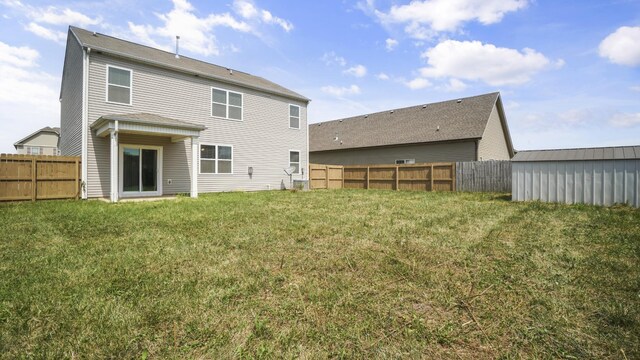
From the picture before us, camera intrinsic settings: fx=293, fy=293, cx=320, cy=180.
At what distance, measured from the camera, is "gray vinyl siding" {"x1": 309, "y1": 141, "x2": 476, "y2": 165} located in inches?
725

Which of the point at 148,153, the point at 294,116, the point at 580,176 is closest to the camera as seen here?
the point at 580,176

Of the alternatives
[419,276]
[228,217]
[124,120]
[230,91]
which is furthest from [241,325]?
[230,91]

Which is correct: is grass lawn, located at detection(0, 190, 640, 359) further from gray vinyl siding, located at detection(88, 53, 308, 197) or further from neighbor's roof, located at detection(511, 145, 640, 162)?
gray vinyl siding, located at detection(88, 53, 308, 197)

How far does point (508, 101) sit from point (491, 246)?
20.0 m

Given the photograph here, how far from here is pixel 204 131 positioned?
564 inches

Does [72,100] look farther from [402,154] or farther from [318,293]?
[402,154]

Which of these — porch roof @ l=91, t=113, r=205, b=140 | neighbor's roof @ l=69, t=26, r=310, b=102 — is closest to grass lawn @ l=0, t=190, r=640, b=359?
porch roof @ l=91, t=113, r=205, b=140

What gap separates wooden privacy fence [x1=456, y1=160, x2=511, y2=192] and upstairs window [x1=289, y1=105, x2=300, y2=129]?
958cm

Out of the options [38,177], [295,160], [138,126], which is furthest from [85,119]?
[295,160]

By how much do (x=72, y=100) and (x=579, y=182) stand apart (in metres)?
20.2

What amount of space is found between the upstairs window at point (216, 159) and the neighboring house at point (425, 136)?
1095 cm

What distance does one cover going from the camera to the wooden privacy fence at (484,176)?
A: 14234mm

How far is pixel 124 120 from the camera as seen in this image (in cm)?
1009

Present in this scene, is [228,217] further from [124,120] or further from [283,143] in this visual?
[283,143]
